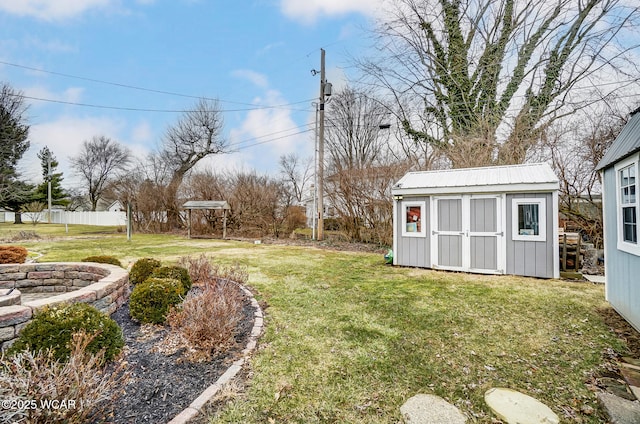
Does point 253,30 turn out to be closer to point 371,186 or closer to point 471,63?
point 371,186

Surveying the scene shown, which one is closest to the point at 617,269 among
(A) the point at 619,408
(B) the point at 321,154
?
(A) the point at 619,408

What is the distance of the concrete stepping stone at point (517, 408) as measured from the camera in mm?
2074

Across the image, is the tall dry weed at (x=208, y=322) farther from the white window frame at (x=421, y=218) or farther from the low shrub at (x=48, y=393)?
the white window frame at (x=421, y=218)

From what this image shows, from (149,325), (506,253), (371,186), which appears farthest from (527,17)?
(149,325)

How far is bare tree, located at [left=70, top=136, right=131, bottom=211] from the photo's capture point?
96.1ft

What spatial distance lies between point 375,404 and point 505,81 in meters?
12.7

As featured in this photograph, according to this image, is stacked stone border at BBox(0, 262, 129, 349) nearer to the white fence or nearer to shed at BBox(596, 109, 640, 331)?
shed at BBox(596, 109, 640, 331)

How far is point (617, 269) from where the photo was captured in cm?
403

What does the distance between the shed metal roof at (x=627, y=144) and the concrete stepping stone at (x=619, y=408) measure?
252 centimetres

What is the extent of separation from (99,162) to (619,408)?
3751cm

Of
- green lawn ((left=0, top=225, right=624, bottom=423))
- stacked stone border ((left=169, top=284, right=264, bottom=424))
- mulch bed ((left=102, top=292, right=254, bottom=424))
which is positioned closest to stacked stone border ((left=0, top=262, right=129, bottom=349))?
mulch bed ((left=102, top=292, right=254, bottom=424))

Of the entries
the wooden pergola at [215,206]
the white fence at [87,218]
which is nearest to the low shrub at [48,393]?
the wooden pergola at [215,206]

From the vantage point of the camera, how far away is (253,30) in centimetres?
1085

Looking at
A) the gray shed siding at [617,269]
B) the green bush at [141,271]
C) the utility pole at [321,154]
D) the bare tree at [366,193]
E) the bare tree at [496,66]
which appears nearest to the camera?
the gray shed siding at [617,269]
